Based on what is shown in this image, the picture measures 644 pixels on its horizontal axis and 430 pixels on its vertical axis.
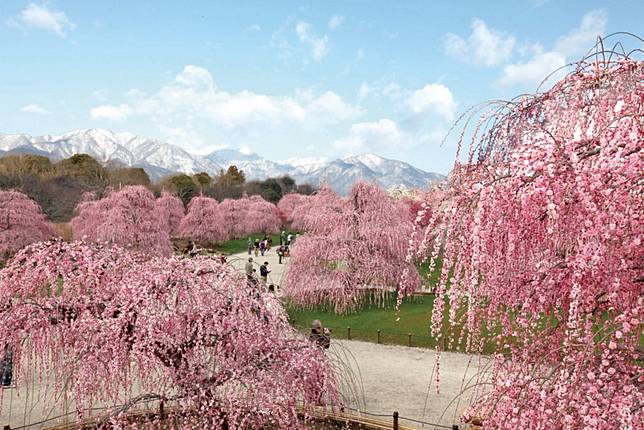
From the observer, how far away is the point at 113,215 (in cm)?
2744

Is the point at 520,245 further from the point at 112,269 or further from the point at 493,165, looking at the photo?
the point at 112,269

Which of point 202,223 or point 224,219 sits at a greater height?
point 224,219

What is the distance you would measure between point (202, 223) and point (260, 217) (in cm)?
948

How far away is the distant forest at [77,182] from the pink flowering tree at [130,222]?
69.6 inches

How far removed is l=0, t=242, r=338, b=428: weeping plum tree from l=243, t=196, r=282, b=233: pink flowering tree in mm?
41103

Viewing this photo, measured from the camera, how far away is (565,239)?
14.1ft

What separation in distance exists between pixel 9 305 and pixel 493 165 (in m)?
6.74

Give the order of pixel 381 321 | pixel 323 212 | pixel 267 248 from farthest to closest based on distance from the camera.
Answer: pixel 267 248 → pixel 323 212 → pixel 381 321

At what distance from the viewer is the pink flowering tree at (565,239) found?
11.9ft

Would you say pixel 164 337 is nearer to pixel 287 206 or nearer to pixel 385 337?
pixel 385 337

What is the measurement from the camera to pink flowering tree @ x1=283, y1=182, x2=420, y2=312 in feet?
68.6

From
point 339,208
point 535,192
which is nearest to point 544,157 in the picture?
point 535,192

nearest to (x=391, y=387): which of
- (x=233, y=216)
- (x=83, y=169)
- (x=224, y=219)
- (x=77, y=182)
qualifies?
(x=224, y=219)

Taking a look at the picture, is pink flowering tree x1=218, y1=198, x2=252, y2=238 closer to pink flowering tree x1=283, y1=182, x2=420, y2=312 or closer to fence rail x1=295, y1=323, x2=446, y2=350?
pink flowering tree x1=283, y1=182, x2=420, y2=312
